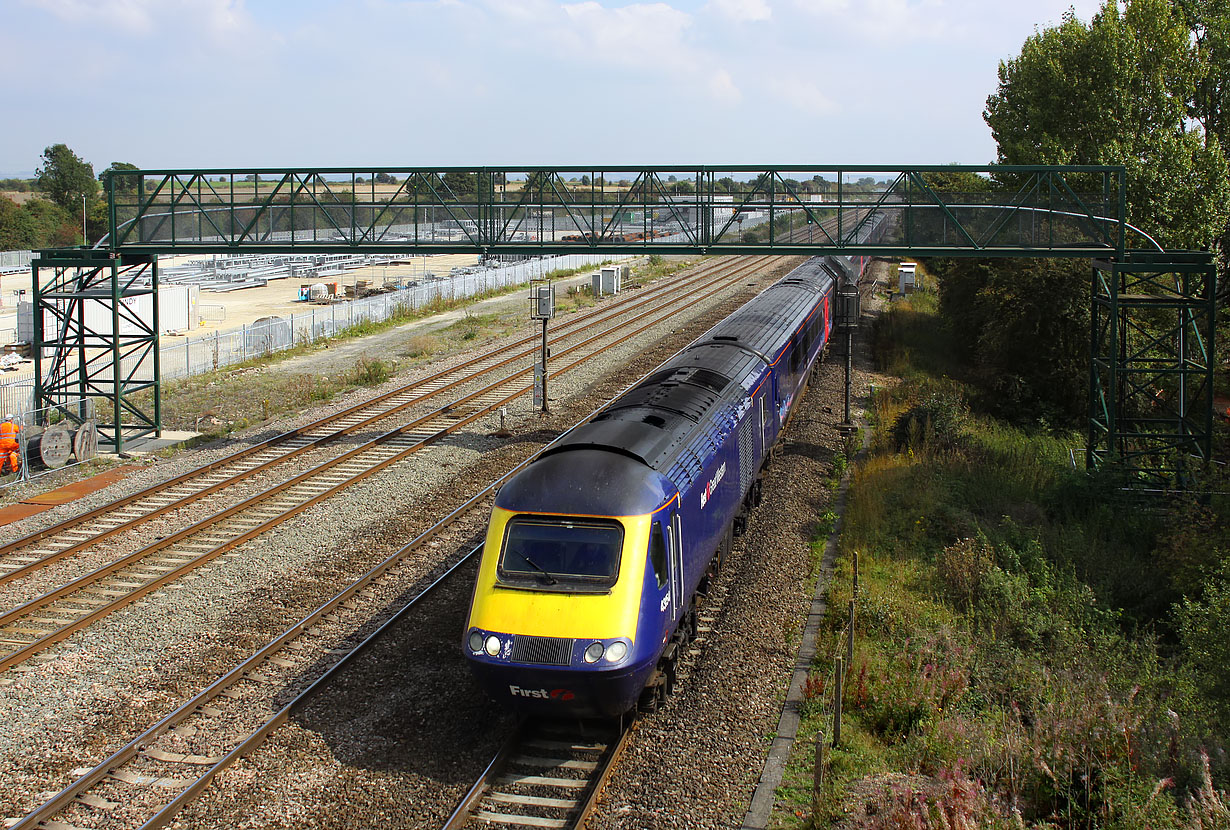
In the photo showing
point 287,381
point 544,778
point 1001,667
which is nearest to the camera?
point 544,778

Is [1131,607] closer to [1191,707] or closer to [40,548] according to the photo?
[1191,707]

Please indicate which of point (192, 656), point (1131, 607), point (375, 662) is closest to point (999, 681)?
point (1131, 607)

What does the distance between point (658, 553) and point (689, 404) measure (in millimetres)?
4226

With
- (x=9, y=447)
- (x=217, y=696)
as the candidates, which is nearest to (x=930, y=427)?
(x=217, y=696)

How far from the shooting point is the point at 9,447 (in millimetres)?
20484

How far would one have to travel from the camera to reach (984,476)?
19484mm

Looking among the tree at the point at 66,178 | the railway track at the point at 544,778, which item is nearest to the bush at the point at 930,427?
the railway track at the point at 544,778

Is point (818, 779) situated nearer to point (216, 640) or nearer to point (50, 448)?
point (216, 640)

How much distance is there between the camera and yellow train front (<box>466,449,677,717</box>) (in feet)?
30.1

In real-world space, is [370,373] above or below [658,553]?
above

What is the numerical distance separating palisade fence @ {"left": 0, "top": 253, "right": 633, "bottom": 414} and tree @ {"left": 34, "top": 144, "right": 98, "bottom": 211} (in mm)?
77203

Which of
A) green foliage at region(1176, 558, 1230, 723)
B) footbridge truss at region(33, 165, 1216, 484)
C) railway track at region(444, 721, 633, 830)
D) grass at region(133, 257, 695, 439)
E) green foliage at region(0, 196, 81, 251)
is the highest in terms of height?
green foliage at region(0, 196, 81, 251)

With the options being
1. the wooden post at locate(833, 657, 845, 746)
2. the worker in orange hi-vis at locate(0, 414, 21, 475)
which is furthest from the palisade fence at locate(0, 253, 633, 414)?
the wooden post at locate(833, 657, 845, 746)

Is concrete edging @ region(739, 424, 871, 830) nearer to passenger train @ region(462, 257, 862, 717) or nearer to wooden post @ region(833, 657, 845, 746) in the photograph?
wooden post @ region(833, 657, 845, 746)
